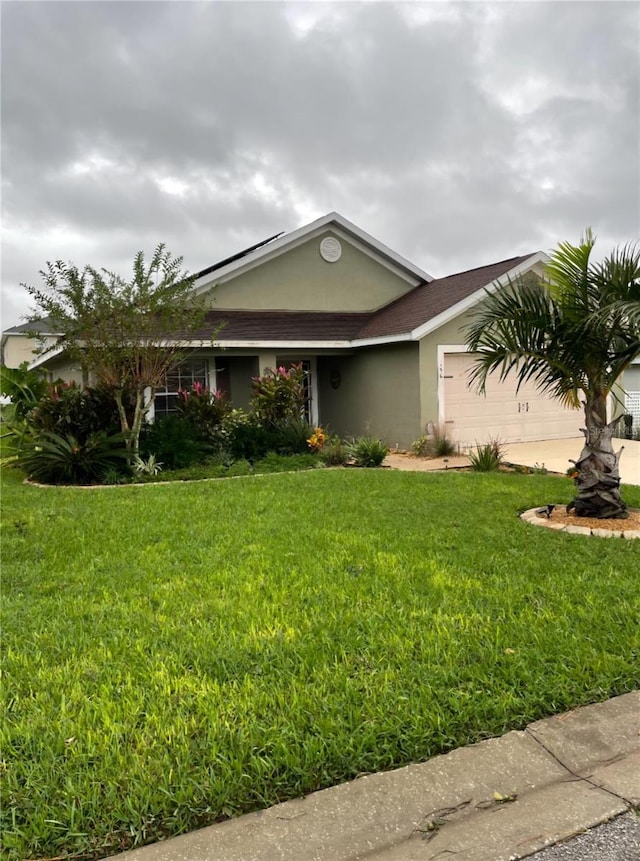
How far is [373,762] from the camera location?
8.72 feet

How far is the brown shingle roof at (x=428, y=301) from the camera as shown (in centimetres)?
1381

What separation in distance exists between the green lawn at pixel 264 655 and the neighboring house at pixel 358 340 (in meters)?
7.74

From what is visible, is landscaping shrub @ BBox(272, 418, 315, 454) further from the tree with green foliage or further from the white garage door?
the white garage door

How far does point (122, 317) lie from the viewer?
33.4 feet

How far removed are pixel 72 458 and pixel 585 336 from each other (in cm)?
791

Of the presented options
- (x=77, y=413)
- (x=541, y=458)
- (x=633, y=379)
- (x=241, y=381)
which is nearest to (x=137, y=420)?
(x=77, y=413)

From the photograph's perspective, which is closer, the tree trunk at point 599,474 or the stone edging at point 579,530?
the stone edging at point 579,530

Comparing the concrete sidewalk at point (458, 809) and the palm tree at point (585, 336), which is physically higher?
the palm tree at point (585, 336)

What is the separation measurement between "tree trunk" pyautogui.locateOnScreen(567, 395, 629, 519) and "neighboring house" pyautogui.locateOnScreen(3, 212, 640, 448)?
6.78 m

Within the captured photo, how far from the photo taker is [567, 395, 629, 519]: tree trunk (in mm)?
6516

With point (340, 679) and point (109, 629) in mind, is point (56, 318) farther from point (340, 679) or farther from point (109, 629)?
point (340, 679)

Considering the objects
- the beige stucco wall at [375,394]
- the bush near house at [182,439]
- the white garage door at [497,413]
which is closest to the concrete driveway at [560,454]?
the white garage door at [497,413]

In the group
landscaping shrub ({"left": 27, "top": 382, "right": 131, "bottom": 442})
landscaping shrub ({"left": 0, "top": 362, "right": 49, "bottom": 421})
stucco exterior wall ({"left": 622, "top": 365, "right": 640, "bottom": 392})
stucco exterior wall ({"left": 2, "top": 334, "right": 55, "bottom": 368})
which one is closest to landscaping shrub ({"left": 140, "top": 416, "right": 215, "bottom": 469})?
landscaping shrub ({"left": 27, "top": 382, "right": 131, "bottom": 442})

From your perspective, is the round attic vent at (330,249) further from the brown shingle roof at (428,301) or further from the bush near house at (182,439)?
the bush near house at (182,439)
